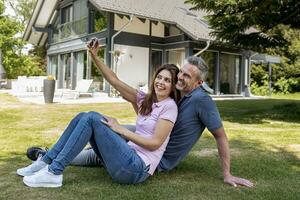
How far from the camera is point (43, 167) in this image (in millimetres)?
3408

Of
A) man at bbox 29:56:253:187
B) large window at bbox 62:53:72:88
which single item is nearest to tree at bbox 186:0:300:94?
man at bbox 29:56:253:187

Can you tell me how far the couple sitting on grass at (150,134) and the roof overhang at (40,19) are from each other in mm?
20370

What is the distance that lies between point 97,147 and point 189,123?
84 centimetres

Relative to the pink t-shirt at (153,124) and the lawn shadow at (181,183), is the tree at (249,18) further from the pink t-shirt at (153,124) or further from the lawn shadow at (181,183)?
the pink t-shirt at (153,124)

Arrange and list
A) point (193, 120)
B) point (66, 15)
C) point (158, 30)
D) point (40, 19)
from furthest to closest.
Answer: point (40, 19), point (66, 15), point (158, 30), point (193, 120)

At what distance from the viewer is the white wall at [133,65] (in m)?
17.6

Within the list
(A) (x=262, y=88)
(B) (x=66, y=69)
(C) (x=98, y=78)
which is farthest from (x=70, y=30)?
(A) (x=262, y=88)

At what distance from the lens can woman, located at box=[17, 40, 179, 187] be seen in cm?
316

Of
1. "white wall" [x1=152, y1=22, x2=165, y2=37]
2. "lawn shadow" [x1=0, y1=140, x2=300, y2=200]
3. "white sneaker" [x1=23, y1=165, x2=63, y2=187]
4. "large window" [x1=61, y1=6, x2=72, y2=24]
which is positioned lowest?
"lawn shadow" [x1=0, y1=140, x2=300, y2=200]

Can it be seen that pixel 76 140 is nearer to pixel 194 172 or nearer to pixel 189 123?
pixel 189 123

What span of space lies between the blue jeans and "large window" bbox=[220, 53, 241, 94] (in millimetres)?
16818

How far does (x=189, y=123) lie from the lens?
352 centimetres

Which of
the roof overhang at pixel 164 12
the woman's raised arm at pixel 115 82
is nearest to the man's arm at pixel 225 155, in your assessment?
the woman's raised arm at pixel 115 82

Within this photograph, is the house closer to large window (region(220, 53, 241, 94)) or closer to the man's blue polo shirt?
large window (region(220, 53, 241, 94))
